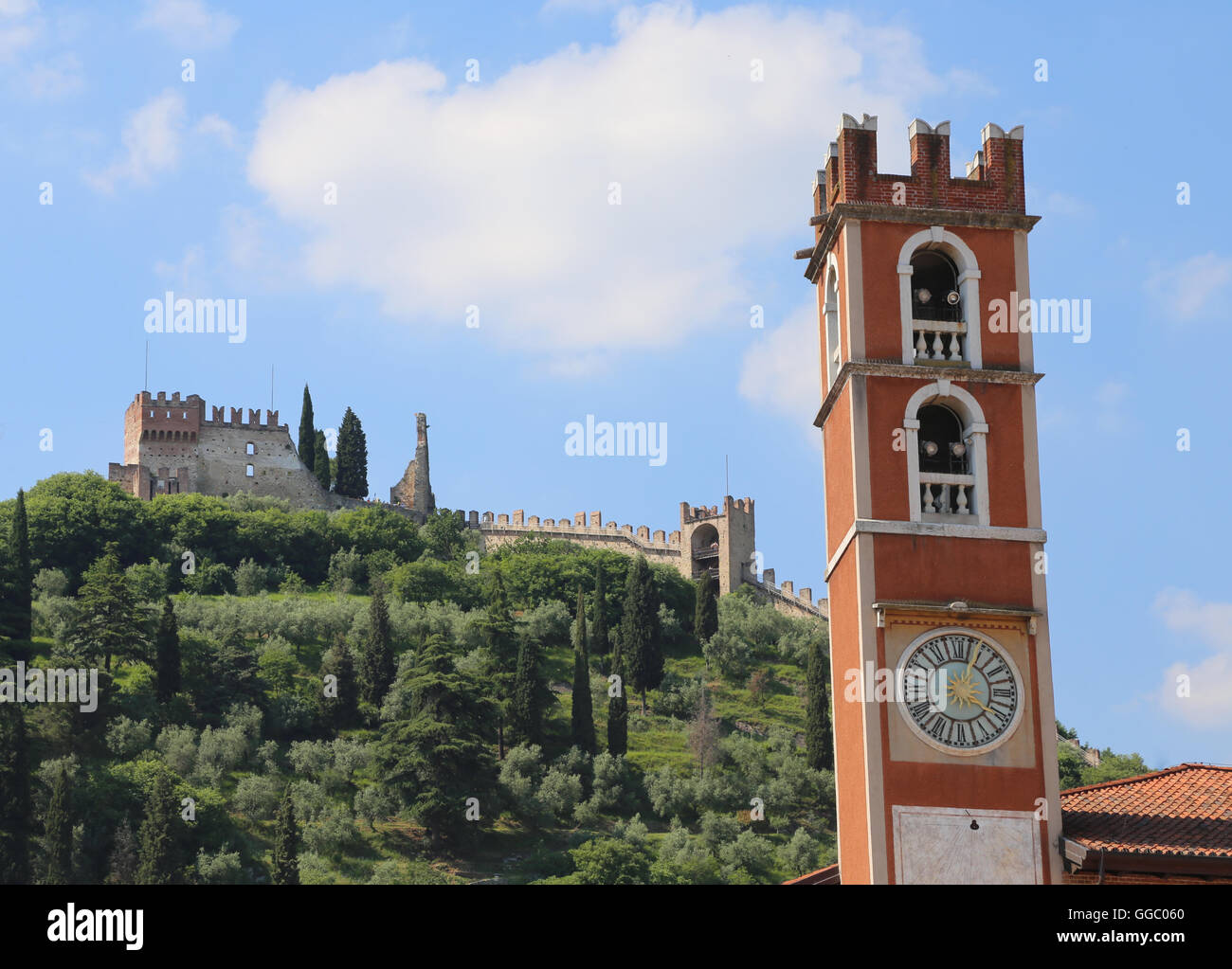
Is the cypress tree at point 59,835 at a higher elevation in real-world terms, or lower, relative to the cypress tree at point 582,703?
lower

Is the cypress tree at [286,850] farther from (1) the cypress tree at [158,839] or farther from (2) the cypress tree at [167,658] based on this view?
(2) the cypress tree at [167,658]

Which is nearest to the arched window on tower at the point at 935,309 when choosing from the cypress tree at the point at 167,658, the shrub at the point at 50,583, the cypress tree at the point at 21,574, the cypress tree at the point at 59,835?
the cypress tree at the point at 59,835

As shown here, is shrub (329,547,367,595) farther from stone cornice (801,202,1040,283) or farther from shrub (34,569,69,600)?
stone cornice (801,202,1040,283)

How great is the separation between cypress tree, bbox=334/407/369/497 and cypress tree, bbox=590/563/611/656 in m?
20.8

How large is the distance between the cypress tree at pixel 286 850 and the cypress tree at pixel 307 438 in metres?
48.8

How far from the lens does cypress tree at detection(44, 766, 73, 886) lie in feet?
231

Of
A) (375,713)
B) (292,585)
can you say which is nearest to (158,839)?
(375,713)

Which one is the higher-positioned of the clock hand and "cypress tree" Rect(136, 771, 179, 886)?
the clock hand

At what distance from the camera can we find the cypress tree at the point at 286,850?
229ft

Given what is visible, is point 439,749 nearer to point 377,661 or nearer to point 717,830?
point 717,830

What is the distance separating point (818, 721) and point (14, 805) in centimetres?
3179

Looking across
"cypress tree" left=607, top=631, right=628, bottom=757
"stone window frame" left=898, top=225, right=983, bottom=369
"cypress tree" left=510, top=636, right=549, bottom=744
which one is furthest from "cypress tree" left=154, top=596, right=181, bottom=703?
"stone window frame" left=898, top=225, right=983, bottom=369

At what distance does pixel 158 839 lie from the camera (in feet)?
234
